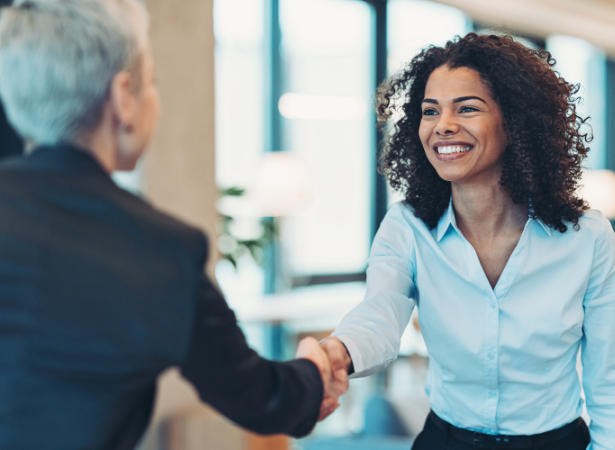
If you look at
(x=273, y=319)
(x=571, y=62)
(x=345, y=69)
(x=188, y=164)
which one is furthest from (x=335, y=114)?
(x=571, y=62)

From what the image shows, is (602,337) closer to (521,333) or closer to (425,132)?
(521,333)

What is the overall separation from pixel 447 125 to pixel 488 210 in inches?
10.0

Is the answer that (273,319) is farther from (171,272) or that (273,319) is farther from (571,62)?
(571,62)

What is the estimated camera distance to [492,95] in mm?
1520

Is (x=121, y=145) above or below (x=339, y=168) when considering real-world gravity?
above

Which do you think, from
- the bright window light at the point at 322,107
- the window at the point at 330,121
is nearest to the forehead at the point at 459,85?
the window at the point at 330,121

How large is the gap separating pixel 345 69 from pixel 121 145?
532cm

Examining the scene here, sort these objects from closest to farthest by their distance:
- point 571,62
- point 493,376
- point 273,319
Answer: point 493,376 → point 273,319 → point 571,62

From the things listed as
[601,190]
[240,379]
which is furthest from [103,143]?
[601,190]

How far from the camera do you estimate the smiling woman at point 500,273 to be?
143 centimetres

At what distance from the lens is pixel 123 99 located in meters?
0.94

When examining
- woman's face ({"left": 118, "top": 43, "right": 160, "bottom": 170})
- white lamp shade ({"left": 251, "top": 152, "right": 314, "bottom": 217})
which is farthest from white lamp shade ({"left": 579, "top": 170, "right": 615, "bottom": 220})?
woman's face ({"left": 118, "top": 43, "right": 160, "bottom": 170})

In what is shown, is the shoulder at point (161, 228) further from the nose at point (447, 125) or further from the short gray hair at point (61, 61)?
the nose at point (447, 125)

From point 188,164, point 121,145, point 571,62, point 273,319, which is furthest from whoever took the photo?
point 571,62
